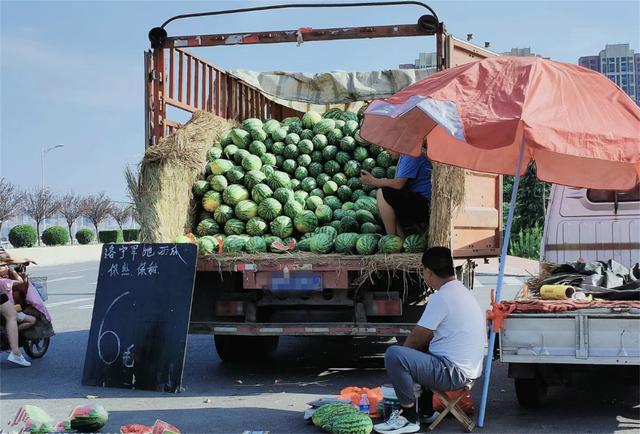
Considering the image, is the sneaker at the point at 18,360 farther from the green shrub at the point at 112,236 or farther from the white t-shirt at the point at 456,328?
the green shrub at the point at 112,236

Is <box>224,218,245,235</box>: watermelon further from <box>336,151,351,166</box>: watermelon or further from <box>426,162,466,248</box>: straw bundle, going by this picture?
<box>426,162,466,248</box>: straw bundle

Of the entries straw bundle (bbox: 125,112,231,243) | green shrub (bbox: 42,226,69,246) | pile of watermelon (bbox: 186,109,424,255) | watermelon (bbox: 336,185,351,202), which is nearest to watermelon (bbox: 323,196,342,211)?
pile of watermelon (bbox: 186,109,424,255)

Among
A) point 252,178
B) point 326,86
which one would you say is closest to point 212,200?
point 252,178

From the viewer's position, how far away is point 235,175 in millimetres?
8906

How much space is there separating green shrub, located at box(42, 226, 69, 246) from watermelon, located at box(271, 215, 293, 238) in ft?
150

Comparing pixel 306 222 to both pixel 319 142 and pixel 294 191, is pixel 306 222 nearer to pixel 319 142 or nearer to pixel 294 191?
pixel 294 191

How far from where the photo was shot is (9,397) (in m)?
7.21

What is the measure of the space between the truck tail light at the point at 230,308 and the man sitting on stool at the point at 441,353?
2.54 metres

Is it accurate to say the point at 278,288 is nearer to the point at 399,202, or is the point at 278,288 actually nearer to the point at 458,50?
the point at 399,202

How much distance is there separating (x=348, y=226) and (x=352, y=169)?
3.76ft

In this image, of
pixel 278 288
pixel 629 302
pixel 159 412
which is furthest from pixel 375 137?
pixel 159 412

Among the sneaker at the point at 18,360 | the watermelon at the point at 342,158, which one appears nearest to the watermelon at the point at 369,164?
the watermelon at the point at 342,158

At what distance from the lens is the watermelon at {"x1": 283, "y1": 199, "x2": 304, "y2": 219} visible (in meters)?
8.59

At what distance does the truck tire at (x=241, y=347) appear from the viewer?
8765 millimetres
